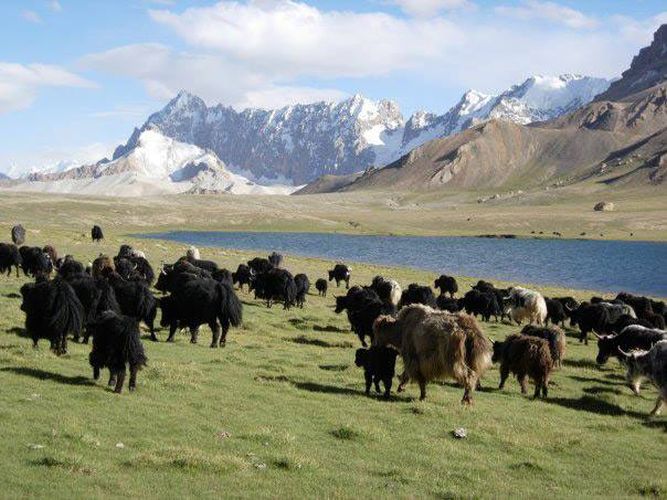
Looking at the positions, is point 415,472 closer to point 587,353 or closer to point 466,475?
point 466,475

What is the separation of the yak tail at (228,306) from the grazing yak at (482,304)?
1310cm

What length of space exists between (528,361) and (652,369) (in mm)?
2590

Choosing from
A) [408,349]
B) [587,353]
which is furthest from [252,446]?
[587,353]

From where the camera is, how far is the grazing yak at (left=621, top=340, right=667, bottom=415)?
1484 cm

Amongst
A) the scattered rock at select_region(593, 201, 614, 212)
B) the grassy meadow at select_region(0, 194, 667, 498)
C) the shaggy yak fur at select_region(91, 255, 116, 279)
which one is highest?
the scattered rock at select_region(593, 201, 614, 212)

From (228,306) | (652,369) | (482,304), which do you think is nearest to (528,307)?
(482,304)

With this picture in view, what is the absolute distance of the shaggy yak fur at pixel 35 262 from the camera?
28.5 meters

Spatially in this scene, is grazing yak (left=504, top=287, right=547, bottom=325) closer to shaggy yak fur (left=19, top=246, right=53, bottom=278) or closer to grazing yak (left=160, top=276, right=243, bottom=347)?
grazing yak (left=160, top=276, right=243, bottom=347)

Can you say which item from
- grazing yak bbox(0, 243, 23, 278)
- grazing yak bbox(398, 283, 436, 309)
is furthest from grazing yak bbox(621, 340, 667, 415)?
grazing yak bbox(0, 243, 23, 278)

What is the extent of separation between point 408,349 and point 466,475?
496 cm

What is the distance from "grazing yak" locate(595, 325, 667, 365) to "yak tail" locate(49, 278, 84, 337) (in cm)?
1353

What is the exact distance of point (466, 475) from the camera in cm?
988

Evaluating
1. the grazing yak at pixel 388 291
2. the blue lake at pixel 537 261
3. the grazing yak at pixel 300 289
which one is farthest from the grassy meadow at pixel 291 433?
the blue lake at pixel 537 261

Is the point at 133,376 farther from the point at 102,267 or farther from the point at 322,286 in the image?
the point at 322,286
